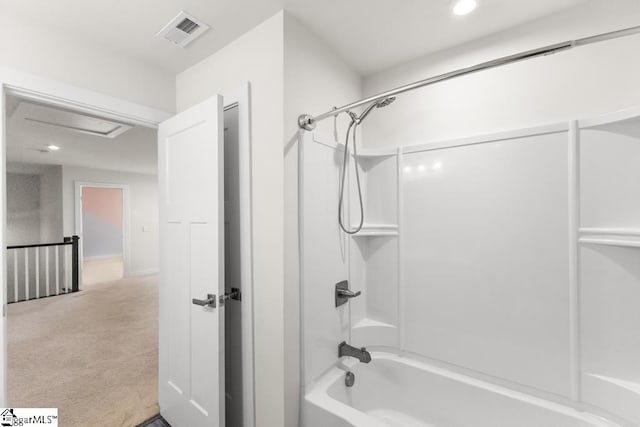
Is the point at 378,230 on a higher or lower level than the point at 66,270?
higher

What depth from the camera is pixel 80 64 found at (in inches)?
60.0

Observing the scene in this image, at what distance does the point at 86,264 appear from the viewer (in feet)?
23.9

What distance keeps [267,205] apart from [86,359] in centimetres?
276

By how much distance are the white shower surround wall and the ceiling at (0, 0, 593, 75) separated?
0.61 meters

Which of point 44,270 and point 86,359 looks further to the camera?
point 44,270

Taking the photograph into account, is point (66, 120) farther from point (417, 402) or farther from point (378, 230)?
point (417, 402)

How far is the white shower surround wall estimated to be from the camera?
123 centimetres

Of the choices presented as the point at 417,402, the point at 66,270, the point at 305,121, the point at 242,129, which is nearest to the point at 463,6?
the point at 305,121

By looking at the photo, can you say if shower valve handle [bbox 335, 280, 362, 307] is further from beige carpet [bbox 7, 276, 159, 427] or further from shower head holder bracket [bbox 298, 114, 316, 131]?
beige carpet [bbox 7, 276, 159, 427]

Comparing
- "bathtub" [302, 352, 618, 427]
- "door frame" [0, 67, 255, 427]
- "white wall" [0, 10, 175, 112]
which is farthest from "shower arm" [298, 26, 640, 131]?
"bathtub" [302, 352, 618, 427]

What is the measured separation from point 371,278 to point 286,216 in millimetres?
931

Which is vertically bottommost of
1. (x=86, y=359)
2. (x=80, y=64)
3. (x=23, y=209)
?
(x=86, y=359)

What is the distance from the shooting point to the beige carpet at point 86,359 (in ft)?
6.38

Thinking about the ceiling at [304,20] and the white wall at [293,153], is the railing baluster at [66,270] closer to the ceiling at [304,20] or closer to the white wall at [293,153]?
the ceiling at [304,20]
